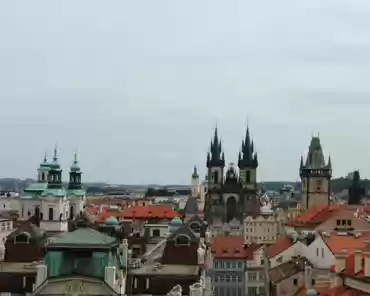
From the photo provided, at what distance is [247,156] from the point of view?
135625 millimetres

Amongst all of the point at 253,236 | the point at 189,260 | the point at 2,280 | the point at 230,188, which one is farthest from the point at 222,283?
the point at 230,188

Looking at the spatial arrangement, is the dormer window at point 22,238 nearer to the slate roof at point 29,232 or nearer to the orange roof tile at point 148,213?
the slate roof at point 29,232

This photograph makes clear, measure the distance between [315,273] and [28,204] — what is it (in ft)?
134

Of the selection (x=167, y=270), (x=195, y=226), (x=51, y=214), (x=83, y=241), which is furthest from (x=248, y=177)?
(x=83, y=241)

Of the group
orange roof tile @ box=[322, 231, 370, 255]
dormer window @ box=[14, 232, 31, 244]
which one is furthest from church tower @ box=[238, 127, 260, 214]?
dormer window @ box=[14, 232, 31, 244]

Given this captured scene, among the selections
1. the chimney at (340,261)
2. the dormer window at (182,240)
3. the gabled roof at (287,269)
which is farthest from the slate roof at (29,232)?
the gabled roof at (287,269)

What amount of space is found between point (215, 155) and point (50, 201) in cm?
5758

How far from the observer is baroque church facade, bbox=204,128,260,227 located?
127m

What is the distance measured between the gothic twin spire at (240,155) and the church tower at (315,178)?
11721 millimetres

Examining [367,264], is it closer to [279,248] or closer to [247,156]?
[279,248]

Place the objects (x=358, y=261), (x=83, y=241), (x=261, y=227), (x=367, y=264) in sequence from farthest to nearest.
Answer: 1. (x=261, y=227)
2. (x=358, y=261)
3. (x=367, y=264)
4. (x=83, y=241)

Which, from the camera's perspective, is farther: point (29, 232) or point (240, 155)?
point (240, 155)

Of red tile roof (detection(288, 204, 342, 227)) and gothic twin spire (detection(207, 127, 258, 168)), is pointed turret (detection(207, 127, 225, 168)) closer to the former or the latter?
gothic twin spire (detection(207, 127, 258, 168))

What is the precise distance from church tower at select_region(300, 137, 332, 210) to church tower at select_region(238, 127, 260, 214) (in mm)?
8361
